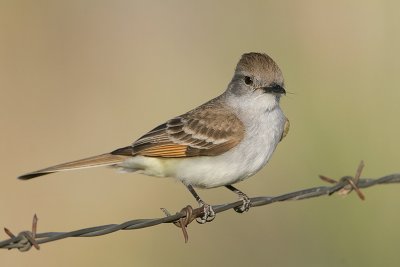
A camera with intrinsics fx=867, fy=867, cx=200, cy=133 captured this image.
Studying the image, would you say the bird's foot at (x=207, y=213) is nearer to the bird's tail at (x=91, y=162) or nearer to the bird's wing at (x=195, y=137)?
the bird's wing at (x=195, y=137)

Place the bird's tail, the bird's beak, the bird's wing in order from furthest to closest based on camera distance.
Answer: the bird's beak, the bird's wing, the bird's tail

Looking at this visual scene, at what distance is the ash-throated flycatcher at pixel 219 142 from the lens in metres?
8.03

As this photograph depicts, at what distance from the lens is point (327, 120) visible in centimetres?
1280

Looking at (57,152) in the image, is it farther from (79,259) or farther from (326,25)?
(326,25)

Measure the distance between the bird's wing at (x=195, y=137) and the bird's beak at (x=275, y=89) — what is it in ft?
1.36

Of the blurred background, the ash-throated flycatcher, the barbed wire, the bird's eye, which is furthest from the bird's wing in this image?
the blurred background

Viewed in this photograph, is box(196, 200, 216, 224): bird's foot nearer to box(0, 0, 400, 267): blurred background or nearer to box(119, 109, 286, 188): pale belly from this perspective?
box(119, 109, 286, 188): pale belly

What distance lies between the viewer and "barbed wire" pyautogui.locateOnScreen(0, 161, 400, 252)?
218 inches

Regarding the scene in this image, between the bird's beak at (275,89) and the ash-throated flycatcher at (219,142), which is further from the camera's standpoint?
the bird's beak at (275,89)

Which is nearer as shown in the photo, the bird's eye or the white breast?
the white breast

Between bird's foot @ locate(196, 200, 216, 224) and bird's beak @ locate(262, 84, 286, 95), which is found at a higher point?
bird's beak @ locate(262, 84, 286, 95)

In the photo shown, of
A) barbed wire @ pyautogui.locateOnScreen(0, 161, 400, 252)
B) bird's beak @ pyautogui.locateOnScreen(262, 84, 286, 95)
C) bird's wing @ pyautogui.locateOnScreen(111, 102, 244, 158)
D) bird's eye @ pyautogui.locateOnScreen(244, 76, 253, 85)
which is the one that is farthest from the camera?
bird's eye @ pyautogui.locateOnScreen(244, 76, 253, 85)

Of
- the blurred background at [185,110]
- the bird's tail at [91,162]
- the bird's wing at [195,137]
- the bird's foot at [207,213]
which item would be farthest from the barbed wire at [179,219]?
the blurred background at [185,110]

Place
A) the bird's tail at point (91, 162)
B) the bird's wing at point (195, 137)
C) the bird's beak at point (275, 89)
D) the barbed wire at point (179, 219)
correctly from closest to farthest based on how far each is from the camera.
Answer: the barbed wire at point (179, 219)
the bird's tail at point (91, 162)
the bird's wing at point (195, 137)
the bird's beak at point (275, 89)
